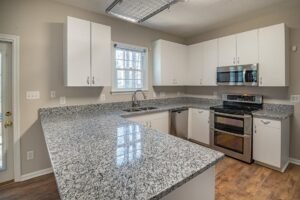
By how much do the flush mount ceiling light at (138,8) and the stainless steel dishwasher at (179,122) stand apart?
6.34 feet

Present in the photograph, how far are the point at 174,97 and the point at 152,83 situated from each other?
84cm

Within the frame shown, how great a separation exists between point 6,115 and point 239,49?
4035mm

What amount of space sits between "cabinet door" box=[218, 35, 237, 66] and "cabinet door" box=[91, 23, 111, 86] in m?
2.30

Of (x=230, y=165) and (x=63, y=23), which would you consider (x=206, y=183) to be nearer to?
(x=230, y=165)

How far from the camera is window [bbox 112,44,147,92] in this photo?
3.44m

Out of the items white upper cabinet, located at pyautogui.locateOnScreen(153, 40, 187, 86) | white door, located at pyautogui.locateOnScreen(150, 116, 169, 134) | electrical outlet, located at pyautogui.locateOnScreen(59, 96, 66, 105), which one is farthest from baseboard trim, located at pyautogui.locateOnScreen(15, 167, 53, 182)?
white upper cabinet, located at pyautogui.locateOnScreen(153, 40, 187, 86)

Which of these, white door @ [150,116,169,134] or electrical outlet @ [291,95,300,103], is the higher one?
electrical outlet @ [291,95,300,103]

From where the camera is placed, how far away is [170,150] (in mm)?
1270

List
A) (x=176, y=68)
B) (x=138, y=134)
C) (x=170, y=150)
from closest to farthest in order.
→ (x=170, y=150)
(x=138, y=134)
(x=176, y=68)

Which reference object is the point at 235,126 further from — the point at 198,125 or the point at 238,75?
the point at 238,75

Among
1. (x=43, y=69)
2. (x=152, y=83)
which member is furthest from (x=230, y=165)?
(x=43, y=69)

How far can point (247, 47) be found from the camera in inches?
121

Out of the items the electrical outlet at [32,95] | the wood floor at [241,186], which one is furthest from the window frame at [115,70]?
the wood floor at [241,186]

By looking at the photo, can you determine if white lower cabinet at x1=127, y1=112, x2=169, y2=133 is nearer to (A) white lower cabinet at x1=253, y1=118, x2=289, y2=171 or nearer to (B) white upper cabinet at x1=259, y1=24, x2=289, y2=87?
(A) white lower cabinet at x1=253, y1=118, x2=289, y2=171
